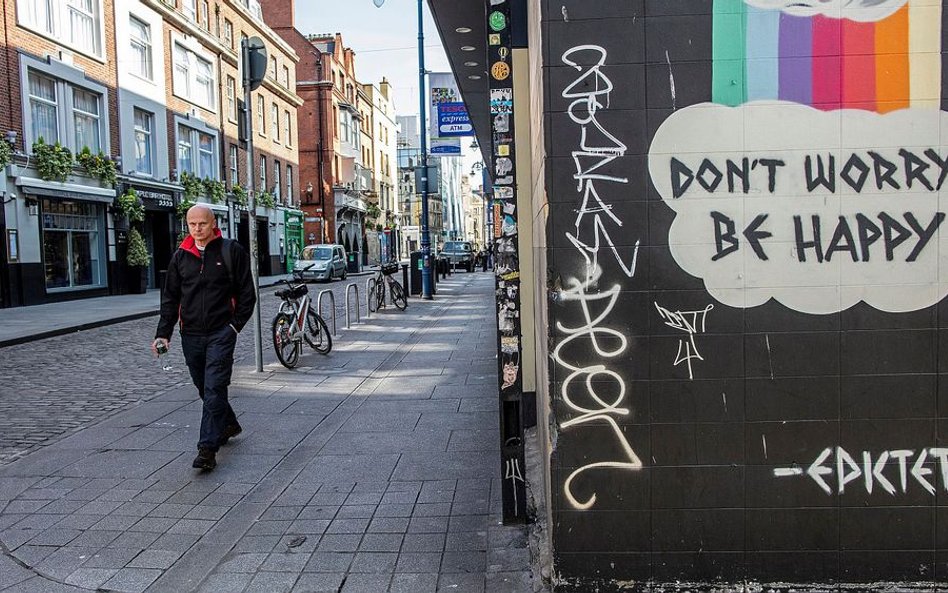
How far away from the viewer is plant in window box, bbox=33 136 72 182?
65.2ft

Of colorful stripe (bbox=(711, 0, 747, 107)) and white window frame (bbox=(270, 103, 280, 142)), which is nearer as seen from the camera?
colorful stripe (bbox=(711, 0, 747, 107))

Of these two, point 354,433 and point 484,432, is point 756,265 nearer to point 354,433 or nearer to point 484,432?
point 484,432

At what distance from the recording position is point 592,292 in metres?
3.12

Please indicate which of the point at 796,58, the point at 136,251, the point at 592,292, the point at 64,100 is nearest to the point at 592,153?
the point at 592,292

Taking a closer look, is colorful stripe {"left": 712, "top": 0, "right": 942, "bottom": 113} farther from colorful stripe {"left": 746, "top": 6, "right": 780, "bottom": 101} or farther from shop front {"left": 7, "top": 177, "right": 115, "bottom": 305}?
shop front {"left": 7, "top": 177, "right": 115, "bottom": 305}

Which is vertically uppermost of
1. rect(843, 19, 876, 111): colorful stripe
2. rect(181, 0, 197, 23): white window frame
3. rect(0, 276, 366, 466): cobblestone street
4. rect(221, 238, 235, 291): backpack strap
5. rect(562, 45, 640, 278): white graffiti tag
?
rect(181, 0, 197, 23): white window frame

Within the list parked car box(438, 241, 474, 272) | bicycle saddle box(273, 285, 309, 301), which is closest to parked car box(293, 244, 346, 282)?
parked car box(438, 241, 474, 272)

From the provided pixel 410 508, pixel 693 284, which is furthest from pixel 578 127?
pixel 410 508

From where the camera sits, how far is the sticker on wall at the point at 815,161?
3004 millimetres

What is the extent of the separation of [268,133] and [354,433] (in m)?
36.3

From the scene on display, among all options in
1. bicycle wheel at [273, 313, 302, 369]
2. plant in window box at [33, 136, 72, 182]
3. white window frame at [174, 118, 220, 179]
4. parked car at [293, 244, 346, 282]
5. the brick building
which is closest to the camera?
bicycle wheel at [273, 313, 302, 369]

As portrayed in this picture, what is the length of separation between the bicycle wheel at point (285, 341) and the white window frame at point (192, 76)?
2350cm

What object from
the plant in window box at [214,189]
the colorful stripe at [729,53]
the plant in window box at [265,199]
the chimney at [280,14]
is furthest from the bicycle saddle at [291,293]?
the chimney at [280,14]

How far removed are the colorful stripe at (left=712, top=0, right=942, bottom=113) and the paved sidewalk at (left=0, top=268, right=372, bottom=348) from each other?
12.9m
